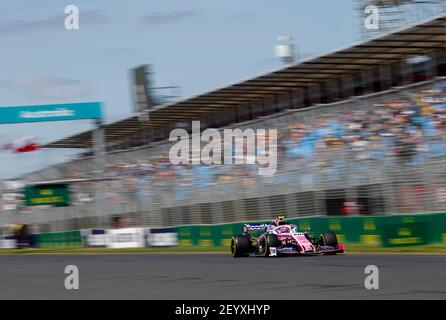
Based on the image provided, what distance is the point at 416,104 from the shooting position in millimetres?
25531

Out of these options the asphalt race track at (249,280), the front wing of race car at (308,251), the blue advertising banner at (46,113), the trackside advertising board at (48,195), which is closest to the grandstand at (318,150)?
the trackside advertising board at (48,195)

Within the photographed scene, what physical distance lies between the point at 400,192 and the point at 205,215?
9.52 metres

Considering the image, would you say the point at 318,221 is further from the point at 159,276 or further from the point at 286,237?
the point at 159,276

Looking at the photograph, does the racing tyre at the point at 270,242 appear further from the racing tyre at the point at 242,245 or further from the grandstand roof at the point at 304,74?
the grandstand roof at the point at 304,74

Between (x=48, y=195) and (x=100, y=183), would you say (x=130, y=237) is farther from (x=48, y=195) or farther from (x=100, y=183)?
(x=48, y=195)

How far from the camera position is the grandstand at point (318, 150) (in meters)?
22.9

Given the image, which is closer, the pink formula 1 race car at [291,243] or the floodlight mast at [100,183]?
the pink formula 1 race car at [291,243]

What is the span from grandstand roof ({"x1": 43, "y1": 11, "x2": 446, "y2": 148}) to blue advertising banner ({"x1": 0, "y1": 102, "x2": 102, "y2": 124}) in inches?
191

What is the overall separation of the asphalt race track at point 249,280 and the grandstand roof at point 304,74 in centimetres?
1152

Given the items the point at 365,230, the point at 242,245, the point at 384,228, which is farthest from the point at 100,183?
the point at 384,228

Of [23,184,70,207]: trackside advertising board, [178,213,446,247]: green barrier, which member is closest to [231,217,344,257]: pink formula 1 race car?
[178,213,446,247]: green barrier

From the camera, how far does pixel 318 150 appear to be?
26.1 m

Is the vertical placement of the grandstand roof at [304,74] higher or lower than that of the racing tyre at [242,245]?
higher
